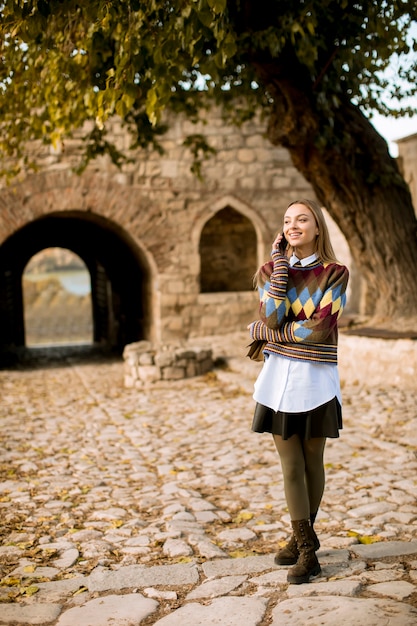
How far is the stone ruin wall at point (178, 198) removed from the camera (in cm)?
1094

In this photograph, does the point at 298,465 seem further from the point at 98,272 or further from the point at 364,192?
the point at 98,272

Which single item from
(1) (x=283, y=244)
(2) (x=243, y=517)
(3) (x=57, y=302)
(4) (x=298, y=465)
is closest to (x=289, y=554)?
(4) (x=298, y=465)

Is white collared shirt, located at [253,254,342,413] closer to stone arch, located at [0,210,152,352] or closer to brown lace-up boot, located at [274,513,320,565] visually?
brown lace-up boot, located at [274,513,320,565]

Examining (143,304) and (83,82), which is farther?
(143,304)

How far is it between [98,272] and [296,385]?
51.0 ft

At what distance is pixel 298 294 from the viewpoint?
2.92 m

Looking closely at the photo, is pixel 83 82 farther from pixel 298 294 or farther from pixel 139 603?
pixel 139 603

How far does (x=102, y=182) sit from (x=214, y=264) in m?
3.06

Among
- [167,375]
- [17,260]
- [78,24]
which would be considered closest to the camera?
[78,24]

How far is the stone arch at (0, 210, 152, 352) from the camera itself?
12.7m

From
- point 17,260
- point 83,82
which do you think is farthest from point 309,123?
point 17,260

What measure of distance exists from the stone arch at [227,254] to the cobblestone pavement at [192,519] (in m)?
5.89

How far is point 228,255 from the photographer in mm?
13203

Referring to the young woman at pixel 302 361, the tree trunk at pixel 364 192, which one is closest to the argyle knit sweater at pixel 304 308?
the young woman at pixel 302 361
